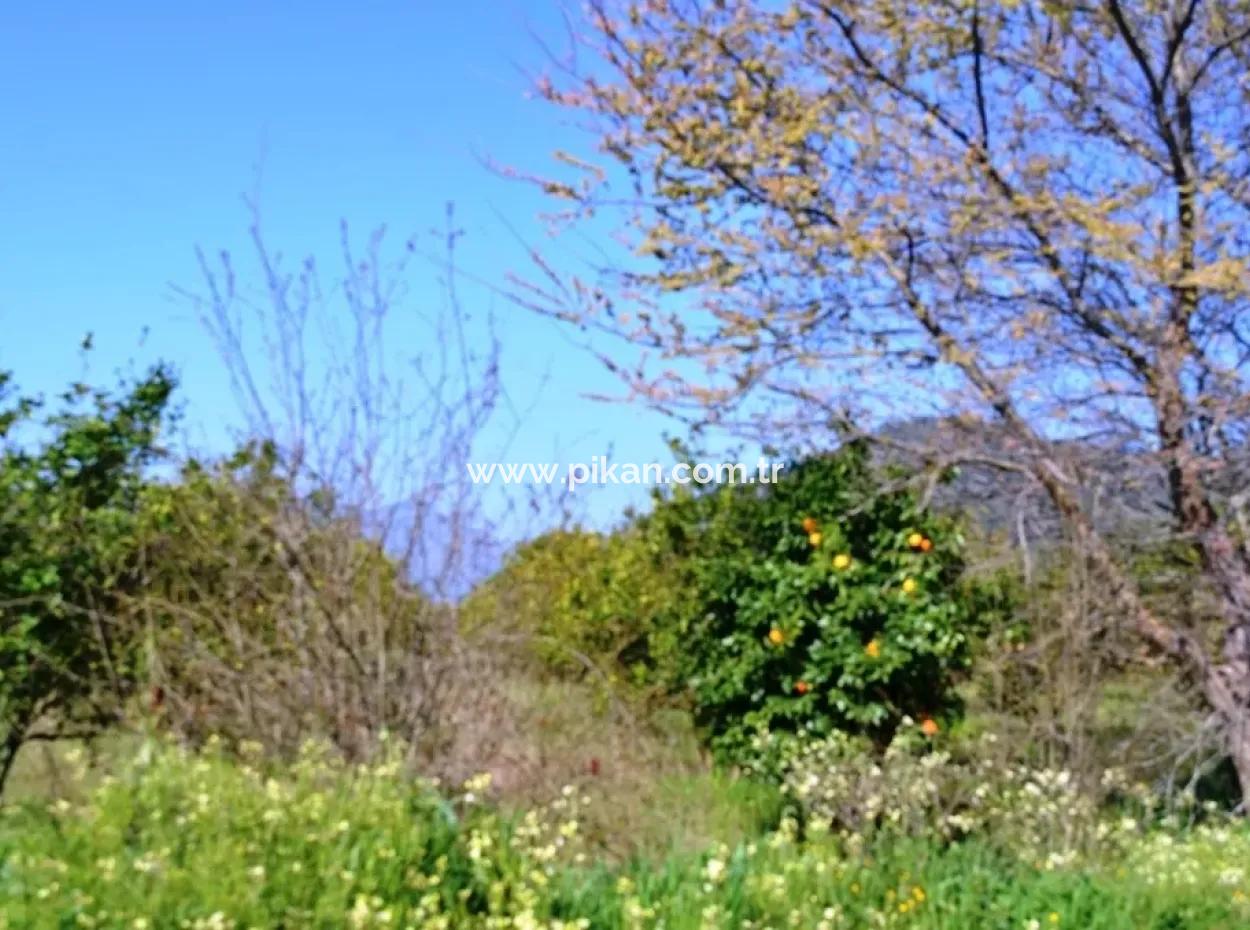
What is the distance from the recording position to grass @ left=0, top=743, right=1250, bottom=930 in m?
3.32

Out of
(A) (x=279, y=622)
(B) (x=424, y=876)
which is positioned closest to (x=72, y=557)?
(A) (x=279, y=622)

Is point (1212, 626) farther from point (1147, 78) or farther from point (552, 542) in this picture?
point (552, 542)

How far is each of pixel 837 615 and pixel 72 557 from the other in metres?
3.21

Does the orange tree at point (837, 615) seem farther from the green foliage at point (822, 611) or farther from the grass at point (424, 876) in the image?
the grass at point (424, 876)

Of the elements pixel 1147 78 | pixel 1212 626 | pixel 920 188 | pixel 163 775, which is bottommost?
pixel 163 775

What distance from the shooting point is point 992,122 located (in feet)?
21.0

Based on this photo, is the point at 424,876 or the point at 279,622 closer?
the point at 424,876

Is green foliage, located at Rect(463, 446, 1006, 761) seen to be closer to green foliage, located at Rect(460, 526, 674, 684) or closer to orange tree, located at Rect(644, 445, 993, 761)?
orange tree, located at Rect(644, 445, 993, 761)

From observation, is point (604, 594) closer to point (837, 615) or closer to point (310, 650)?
point (837, 615)

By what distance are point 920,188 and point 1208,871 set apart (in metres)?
2.97

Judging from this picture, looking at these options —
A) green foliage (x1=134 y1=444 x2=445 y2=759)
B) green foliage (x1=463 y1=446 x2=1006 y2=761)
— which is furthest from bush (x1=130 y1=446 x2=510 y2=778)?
green foliage (x1=463 y1=446 x2=1006 y2=761)

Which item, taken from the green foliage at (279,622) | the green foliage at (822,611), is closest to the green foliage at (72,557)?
the green foliage at (279,622)

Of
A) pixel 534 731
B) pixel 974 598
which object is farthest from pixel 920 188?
pixel 534 731

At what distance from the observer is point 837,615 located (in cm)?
634
